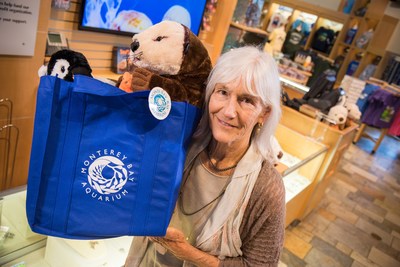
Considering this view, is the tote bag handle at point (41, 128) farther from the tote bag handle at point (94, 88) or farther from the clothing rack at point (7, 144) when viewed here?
the clothing rack at point (7, 144)

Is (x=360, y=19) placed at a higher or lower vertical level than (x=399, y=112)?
higher

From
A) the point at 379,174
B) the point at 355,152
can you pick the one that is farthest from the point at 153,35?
the point at 355,152

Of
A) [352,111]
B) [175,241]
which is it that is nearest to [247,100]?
[175,241]

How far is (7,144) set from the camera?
250 centimetres

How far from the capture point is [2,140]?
8.08 feet

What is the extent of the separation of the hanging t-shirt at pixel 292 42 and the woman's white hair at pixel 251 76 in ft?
23.9

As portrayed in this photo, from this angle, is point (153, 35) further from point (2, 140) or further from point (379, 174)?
point (379, 174)

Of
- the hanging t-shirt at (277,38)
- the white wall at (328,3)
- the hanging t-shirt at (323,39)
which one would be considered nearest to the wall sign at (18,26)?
the hanging t-shirt at (277,38)

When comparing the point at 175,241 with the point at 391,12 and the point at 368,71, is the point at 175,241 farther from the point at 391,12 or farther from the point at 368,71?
the point at 391,12

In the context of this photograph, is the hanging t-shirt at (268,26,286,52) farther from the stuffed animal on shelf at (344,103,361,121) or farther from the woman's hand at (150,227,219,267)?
the woman's hand at (150,227,219,267)

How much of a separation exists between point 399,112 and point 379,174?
5.36 feet

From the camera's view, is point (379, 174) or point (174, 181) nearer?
point (174, 181)

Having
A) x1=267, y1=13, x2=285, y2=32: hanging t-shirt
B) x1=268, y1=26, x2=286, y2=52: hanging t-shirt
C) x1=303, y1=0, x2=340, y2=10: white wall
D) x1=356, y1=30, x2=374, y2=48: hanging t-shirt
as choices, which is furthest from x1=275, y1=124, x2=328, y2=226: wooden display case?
x1=356, y1=30, x2=374, y2=48: hanging t-shirt

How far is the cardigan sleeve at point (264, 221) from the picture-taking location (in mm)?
1093
